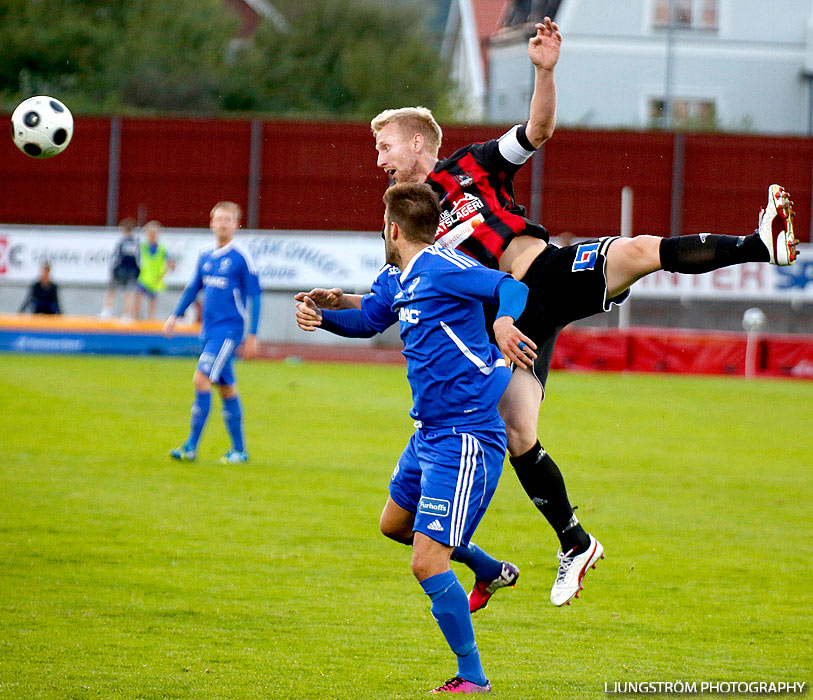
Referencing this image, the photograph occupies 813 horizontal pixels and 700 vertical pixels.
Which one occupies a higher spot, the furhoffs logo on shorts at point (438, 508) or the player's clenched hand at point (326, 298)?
the player's clenched hand at point (326, 298)

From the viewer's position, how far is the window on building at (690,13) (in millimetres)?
35500

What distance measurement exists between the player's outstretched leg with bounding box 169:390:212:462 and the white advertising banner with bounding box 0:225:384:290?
13515 mm

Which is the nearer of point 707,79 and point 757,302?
point 757,302

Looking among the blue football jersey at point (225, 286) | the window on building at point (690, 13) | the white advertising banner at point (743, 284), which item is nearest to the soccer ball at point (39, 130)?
the blue football jersey at point (225, 286)

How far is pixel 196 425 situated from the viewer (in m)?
10.7

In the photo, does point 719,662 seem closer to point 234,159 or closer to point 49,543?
point 49,543

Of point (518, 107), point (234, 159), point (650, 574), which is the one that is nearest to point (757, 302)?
point (234, 159)

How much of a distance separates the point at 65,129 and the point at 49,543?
101 inches

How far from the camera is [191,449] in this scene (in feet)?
35.3

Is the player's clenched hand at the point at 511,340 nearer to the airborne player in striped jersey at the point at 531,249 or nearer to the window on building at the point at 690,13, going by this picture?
the airborne player in striped jersey at the point at 531,249

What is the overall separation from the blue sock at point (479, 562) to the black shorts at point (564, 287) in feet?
3.58

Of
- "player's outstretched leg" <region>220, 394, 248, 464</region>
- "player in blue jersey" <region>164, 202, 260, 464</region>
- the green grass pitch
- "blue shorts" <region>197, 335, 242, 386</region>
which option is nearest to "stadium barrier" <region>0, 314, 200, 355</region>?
the green grass pitch

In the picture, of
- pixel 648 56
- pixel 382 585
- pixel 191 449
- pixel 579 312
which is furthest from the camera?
pixel 648 56

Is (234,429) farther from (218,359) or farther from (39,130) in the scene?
(39,130)
